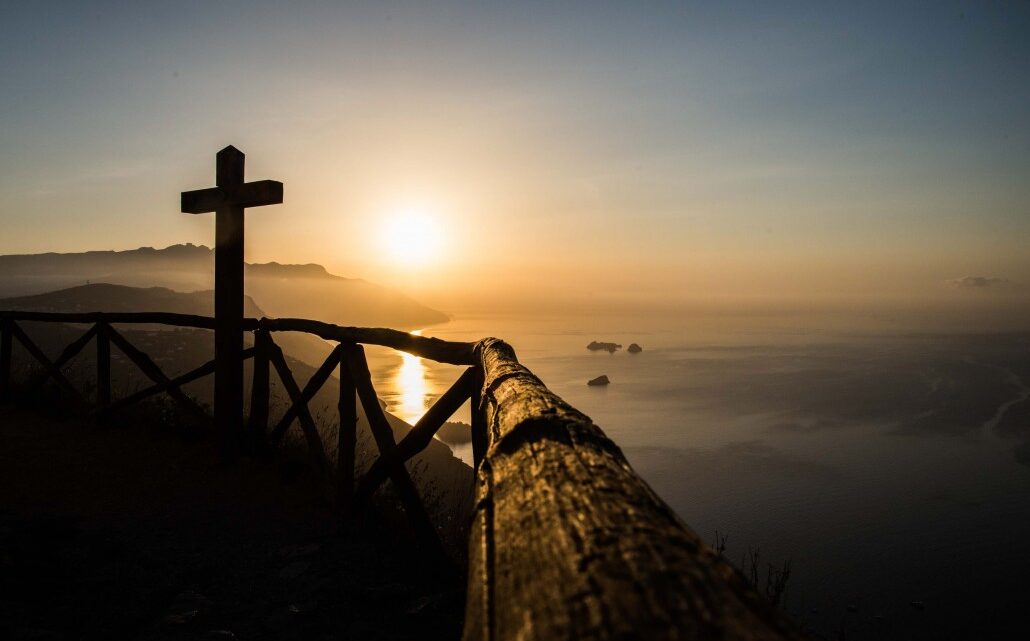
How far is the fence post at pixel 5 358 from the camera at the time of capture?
887 cm

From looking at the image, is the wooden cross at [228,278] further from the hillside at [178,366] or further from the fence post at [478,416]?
the fence post at [478,416]

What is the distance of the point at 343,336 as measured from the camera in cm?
516

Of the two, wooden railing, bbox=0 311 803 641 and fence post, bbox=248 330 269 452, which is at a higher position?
wooden railing, bbox=0 311 803 641

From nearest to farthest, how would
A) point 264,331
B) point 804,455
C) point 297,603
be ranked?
1. point 297,603
2. point 264,331
3. point 804,455

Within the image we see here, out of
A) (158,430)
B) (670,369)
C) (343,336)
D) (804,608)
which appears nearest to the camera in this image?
(343,336)

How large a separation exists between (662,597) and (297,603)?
355 centimetres

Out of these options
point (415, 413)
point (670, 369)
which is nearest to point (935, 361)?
point (670, 369)

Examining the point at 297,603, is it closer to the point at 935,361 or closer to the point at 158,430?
the point at 158,430

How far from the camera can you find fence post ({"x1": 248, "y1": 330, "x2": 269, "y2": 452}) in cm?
629

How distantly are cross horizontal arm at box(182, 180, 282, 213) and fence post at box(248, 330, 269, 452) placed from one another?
1.37 meters

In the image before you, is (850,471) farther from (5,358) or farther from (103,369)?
(5,358)

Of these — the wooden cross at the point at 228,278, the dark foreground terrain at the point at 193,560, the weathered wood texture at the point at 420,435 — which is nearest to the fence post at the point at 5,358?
the dark foreground terrain at the point at 193,560

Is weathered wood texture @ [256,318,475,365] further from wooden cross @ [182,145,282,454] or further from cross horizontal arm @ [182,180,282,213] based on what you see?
cross horizontal arm @ [182,180,282,213]

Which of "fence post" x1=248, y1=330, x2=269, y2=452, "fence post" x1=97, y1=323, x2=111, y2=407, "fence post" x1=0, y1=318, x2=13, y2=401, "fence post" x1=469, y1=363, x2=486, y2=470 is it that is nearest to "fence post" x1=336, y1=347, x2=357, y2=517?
"fence post" x1=469, y1=363, x2=486, y2=470
